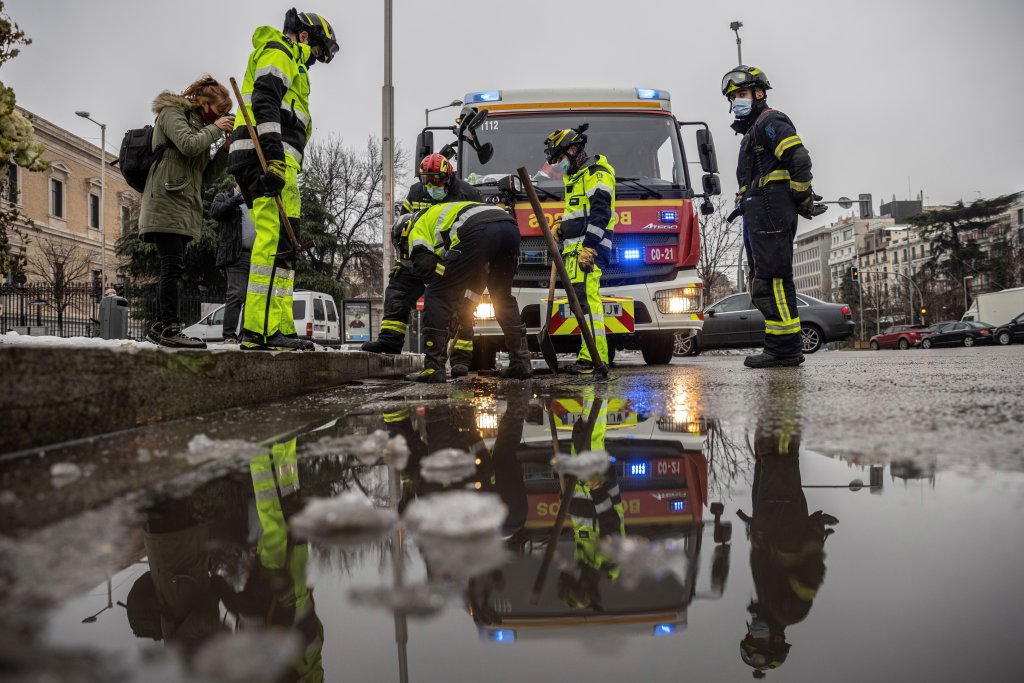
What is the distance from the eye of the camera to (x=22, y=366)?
1.48m

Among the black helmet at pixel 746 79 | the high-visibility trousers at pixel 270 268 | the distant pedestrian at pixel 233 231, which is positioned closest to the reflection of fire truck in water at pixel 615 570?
the high-visibility trousers at pixel 270 268

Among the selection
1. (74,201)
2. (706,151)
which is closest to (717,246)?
(706,151)

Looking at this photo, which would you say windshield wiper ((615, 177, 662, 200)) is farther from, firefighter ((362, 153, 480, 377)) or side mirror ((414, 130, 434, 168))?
side mirror ((414, 130, 434, 168))

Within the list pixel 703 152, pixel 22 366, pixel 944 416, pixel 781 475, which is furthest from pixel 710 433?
pixel 703 152

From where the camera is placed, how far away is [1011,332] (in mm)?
26875

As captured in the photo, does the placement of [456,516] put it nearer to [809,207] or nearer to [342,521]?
[342,521]

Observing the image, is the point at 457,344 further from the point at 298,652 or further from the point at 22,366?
the point at 298,652

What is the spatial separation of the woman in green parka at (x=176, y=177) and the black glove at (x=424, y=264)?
147 cm

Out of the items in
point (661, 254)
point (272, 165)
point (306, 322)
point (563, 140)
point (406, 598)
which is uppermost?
point (563, 140)

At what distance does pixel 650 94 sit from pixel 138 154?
4.95m

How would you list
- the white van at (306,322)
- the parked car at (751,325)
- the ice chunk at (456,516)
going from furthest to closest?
the white van at (306,322)
the parked car at (751,325)
the ice chunk at (456,516)

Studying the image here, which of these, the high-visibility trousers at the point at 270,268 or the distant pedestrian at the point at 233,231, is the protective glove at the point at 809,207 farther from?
the distant pedestrian at the point at 233,231

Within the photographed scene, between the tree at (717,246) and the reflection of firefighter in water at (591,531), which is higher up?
the tree at (717,246)

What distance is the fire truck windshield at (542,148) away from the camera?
6.89m
